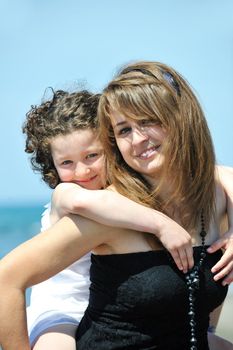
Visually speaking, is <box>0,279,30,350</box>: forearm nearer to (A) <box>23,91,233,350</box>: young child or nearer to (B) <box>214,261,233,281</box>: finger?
(A) <box>23,91,233,350</box>: young child

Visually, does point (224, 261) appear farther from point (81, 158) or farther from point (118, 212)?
point (81, 158)

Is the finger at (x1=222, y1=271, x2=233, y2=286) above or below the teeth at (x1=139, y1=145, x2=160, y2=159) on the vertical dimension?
below

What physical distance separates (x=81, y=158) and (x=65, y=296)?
715 mm

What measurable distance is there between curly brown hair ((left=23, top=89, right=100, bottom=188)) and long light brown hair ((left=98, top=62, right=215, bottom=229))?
61 cm

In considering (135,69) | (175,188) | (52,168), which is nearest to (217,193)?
(175,188)

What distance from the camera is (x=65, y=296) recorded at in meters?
3.24

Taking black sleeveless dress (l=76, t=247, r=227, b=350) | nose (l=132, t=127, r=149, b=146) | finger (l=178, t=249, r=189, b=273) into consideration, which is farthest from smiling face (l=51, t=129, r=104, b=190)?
finger (l=178, t=249, r=189, b=273)

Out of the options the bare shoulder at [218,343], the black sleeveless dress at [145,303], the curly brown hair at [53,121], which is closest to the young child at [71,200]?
the curly brown hair at [53,121]

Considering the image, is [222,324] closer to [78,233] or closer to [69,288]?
[69,288]

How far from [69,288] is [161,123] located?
3.36 ft

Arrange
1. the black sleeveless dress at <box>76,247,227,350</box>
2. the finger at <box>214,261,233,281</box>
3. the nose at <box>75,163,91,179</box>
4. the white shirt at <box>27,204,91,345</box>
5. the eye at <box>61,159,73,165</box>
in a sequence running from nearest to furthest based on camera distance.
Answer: the black sleeveless dress at <box>76,247,227,350</box> < the finger at <box>214,261,233,281</box> < the white shirt at <box>27,204,91,345</box> < the nose at <box>75,163,91,179</box> < the eye at <box>61,159,73,165</box>

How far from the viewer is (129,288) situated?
2.62 m

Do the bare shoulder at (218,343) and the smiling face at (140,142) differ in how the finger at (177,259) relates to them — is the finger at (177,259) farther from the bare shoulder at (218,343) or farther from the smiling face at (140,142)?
the bare shoulder at (218,343)

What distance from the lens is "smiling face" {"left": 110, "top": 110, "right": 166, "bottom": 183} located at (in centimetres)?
274
